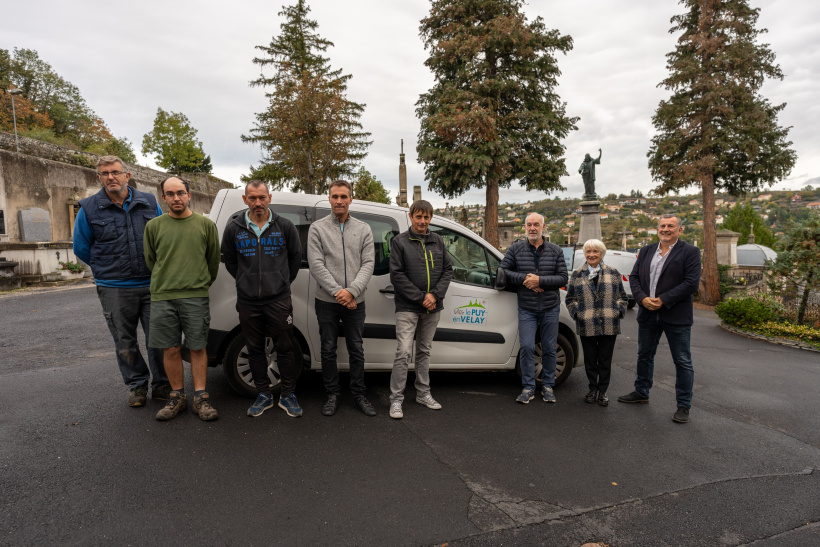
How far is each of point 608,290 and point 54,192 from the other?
2107 centimetres

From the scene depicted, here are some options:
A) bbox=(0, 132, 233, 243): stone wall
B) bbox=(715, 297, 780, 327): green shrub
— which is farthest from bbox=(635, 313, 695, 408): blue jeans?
bbox=(0, 132, 233, 243): stone wall

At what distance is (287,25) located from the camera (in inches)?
1107

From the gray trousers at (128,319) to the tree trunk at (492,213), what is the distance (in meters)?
17.4

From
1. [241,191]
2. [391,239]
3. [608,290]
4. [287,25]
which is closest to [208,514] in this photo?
[391,239]

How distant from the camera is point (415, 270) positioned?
4.03 metres

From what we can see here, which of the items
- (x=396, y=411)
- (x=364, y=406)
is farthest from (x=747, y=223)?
(x=364, y=406)

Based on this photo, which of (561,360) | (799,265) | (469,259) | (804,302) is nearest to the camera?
(469,259)

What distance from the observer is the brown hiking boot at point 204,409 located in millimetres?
3787

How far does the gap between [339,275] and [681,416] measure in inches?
134

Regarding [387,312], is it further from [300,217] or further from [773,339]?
[773,339]

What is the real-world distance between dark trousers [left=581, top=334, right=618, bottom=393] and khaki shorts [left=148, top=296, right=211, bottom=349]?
12.0 feet

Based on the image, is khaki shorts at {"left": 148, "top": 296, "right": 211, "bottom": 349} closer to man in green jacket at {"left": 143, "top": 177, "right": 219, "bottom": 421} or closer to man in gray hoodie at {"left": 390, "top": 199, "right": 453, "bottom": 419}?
man in green jacket at {"left": 143, "top": 177, "right": 219, "bottom": 421}

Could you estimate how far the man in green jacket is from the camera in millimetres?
3670

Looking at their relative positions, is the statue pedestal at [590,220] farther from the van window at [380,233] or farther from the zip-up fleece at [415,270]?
the zip-up fleece at [415,270]
